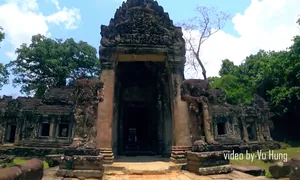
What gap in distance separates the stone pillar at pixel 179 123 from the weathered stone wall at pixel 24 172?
16.8 feet

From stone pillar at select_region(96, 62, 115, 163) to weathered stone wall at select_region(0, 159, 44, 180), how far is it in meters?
3.42

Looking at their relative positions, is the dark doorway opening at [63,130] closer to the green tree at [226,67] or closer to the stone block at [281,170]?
the stone block at [281,170]

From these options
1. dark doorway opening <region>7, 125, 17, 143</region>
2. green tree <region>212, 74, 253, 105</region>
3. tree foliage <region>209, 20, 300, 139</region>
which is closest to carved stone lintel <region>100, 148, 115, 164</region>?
dark doorway opening <region>7, 125, 17, 143</region>

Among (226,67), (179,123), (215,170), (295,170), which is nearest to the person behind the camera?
(295,170)

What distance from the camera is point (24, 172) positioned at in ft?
16.0

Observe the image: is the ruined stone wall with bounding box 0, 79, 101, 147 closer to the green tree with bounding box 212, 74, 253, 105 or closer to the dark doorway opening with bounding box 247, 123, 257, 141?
the dark doorway opening with bounding box 247, 123, 257, 141

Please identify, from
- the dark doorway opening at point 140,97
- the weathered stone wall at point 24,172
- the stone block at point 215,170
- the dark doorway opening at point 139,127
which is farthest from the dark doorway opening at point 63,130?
the weathered stone wall at point 24,172

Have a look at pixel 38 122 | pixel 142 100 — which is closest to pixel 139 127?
pixel 142 100

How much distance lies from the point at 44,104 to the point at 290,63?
26.3 m

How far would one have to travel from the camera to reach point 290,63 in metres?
25.9

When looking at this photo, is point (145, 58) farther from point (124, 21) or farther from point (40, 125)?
point (40, 125)

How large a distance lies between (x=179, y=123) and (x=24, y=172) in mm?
6106

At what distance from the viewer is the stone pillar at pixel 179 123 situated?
30.9 feet

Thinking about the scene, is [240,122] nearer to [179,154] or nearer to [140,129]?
[140,129]
